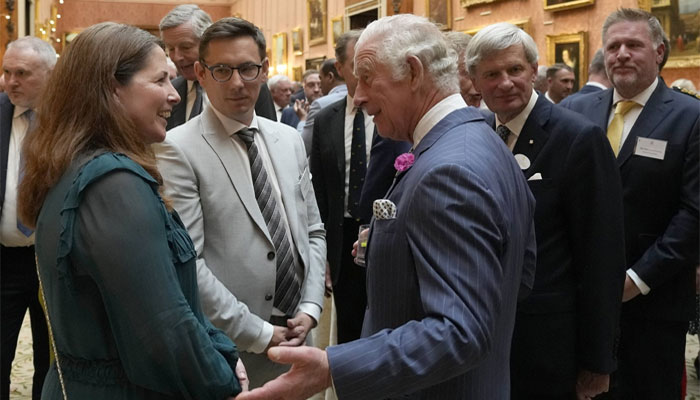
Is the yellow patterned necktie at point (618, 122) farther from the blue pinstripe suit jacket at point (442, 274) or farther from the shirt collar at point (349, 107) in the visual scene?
the blue pinstripe suit jacket at point (442, 274)

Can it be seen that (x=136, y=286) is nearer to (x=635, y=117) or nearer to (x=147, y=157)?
(x=147, y=157)

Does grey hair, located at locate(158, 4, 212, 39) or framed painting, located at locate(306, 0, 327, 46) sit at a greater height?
framed painting, located at locate(306, 0, 327, 46)

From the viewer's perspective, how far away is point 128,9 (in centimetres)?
2856

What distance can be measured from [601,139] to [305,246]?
1233 millimetres

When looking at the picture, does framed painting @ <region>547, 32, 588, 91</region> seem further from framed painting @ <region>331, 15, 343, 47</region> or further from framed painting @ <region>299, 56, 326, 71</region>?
framed painting @ <region>299, 56, 326, 71</region>

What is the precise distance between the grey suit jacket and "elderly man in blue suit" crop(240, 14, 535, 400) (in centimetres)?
83

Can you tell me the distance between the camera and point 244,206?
9.04ft

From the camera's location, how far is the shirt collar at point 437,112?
194cm

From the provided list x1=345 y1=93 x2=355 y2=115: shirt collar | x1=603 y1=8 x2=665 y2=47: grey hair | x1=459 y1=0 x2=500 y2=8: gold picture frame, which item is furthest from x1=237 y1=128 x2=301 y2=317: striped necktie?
x1=459 y1=0 x2=500 y2=8: gold picture frame

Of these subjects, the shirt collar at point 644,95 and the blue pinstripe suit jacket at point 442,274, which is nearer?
the blue pinstripe suit jacket at point 442,274

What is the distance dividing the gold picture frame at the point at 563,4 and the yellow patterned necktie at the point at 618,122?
688 centimetres

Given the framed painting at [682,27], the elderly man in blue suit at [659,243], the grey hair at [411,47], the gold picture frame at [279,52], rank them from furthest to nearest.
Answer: the gold picture frame at [279,52], the framed painting at [682,27], the elderly man in blue suit at [659,243], the grey hair at [411,47]

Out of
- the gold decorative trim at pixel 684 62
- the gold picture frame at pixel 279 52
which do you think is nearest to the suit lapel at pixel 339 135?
the gold decorative trim at pixel 684 62

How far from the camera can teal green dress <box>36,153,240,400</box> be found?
1.67m
